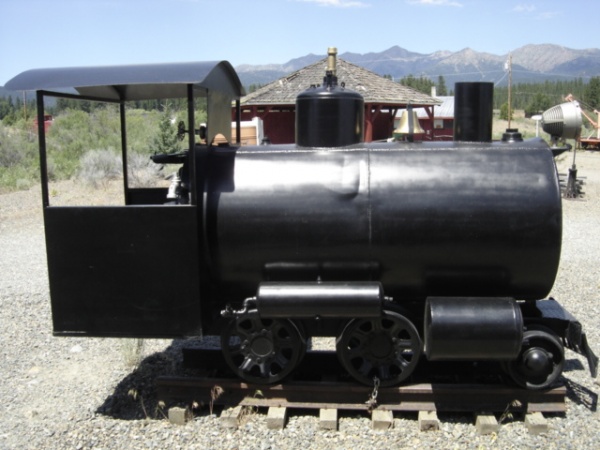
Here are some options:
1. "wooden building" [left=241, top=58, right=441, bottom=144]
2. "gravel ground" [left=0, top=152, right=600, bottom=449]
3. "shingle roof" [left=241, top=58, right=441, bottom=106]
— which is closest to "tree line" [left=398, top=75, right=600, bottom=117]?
"shingle roof" [left=241, top=58, right=441, bottom=106]

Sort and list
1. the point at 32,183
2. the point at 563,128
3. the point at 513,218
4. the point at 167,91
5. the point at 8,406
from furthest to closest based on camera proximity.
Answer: the point at 32,183
the point at 563,128
the point at 167,91
the point at 8,406
the point at 513,218

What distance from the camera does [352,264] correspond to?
474 centimetres

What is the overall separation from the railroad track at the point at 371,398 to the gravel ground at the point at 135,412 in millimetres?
97

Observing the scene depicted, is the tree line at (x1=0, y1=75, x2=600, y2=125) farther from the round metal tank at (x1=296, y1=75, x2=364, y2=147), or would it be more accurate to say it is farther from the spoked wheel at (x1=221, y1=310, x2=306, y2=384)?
the spoked wheel at (x1=221, y1=310, x2=306, y2=384)

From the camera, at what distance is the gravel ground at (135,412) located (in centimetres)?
461

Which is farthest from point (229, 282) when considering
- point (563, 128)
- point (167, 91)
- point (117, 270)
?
point (563, 128)

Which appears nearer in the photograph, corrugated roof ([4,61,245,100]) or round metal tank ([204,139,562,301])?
corrugated roof ([4,61,245,100])

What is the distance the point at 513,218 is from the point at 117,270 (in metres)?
2.98

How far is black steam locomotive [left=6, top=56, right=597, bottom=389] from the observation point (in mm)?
4578

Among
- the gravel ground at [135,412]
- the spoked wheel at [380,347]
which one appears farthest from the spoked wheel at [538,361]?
the spoked wheel at [380,347]

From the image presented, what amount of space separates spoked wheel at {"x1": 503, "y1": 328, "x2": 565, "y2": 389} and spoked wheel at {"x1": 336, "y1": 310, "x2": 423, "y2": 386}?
2.54 feet

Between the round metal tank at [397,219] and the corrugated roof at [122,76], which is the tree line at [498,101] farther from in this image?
the round metal tank at [397,219]

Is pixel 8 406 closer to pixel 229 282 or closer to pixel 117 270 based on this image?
pixel 117 270

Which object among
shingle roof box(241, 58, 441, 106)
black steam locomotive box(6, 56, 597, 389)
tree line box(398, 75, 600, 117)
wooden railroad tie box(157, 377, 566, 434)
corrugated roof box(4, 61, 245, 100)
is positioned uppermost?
tree line box(398, 75, 600, 117)
